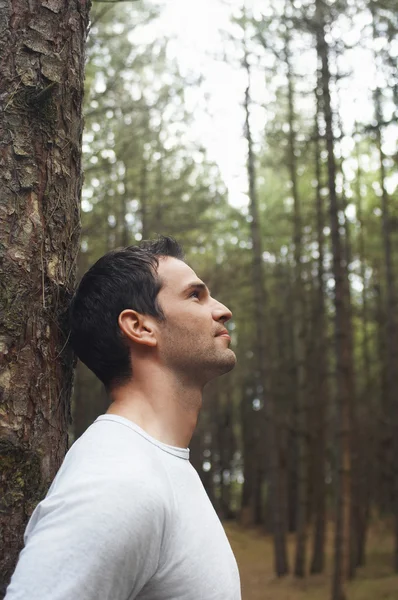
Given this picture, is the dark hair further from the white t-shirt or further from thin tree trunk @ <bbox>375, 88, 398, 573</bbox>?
thin tree trunk @ <bbox>375, 88, 398, 573</bbox>

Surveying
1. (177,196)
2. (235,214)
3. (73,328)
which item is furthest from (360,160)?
(73,328)

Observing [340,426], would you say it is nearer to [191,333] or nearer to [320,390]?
[320,390]

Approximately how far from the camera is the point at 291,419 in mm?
18422

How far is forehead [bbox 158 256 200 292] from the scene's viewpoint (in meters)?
1.86

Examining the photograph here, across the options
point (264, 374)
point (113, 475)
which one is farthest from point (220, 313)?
point (264, 374)

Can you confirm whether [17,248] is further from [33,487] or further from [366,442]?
[366,442]

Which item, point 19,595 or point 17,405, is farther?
point 17,405

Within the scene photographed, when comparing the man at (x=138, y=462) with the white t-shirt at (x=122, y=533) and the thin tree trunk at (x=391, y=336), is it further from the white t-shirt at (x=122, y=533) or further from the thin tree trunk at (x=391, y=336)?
the thin tree trunk at (x=391, y=336)

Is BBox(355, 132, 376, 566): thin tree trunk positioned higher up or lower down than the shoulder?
lower down

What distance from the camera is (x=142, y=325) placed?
177 cm

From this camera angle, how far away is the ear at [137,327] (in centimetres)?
175

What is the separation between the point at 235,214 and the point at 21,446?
533 inches

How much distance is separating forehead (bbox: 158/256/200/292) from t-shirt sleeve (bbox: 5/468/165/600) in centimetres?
67

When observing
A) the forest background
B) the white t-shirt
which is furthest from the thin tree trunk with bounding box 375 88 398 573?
the white t-shirt
